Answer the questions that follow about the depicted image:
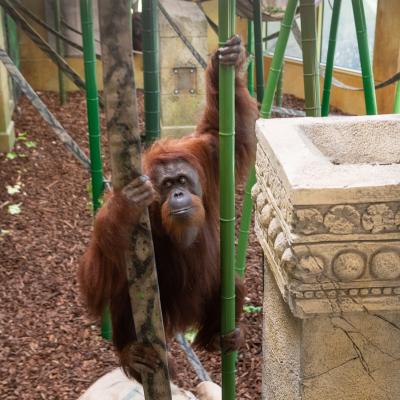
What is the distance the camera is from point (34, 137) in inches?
257

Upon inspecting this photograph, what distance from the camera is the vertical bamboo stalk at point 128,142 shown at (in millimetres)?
1212

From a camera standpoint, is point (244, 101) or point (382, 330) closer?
point (382, 330)

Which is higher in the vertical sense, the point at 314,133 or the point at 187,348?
the point at 314,133

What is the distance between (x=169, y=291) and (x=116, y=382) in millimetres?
615

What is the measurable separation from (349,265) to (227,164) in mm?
535

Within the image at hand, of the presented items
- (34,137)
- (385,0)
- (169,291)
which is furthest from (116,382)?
(385,0)

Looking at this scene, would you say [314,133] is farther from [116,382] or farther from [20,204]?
[20,204]

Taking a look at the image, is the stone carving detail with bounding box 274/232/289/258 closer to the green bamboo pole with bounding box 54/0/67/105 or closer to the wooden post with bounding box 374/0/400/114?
the green bamboo pole with bounding box 54/0/67/105

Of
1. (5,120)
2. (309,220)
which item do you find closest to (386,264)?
(309,220)

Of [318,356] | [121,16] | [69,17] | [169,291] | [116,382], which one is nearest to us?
[121,16]

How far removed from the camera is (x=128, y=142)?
4.28 ft

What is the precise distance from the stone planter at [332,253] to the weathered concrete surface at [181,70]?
4.36m

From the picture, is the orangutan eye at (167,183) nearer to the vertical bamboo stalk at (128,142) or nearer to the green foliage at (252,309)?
the vertical bamboo stalk at (128,142)

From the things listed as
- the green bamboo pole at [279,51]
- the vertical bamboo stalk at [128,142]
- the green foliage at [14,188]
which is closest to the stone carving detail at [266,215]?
the vertical bamboo stalk at [128,142]
